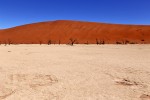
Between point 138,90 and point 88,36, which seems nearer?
point 138,90

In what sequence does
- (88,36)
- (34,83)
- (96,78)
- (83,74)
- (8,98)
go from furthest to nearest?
(88,36), (83,74), (96,78), (34,83), (8,98)

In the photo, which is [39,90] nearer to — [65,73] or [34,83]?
[34,83]

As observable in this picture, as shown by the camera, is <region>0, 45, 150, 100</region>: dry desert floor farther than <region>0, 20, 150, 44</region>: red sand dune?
No

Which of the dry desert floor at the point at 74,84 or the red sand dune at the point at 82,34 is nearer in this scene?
the dry desert floor at the point at 74,84

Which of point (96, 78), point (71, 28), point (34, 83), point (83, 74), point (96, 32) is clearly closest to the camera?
point (34, 83)

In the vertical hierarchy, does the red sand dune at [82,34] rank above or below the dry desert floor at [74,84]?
above

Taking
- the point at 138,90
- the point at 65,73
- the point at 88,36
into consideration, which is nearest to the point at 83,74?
the point at 65,73

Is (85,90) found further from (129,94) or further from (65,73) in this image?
(65,73)

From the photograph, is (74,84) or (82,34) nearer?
(74,84)

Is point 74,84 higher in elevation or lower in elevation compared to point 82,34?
lower

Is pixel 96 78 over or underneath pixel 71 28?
underneath

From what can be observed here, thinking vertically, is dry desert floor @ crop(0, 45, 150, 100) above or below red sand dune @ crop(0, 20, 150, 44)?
below

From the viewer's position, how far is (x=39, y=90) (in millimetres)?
5094

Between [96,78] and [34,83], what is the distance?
5.19 feet
